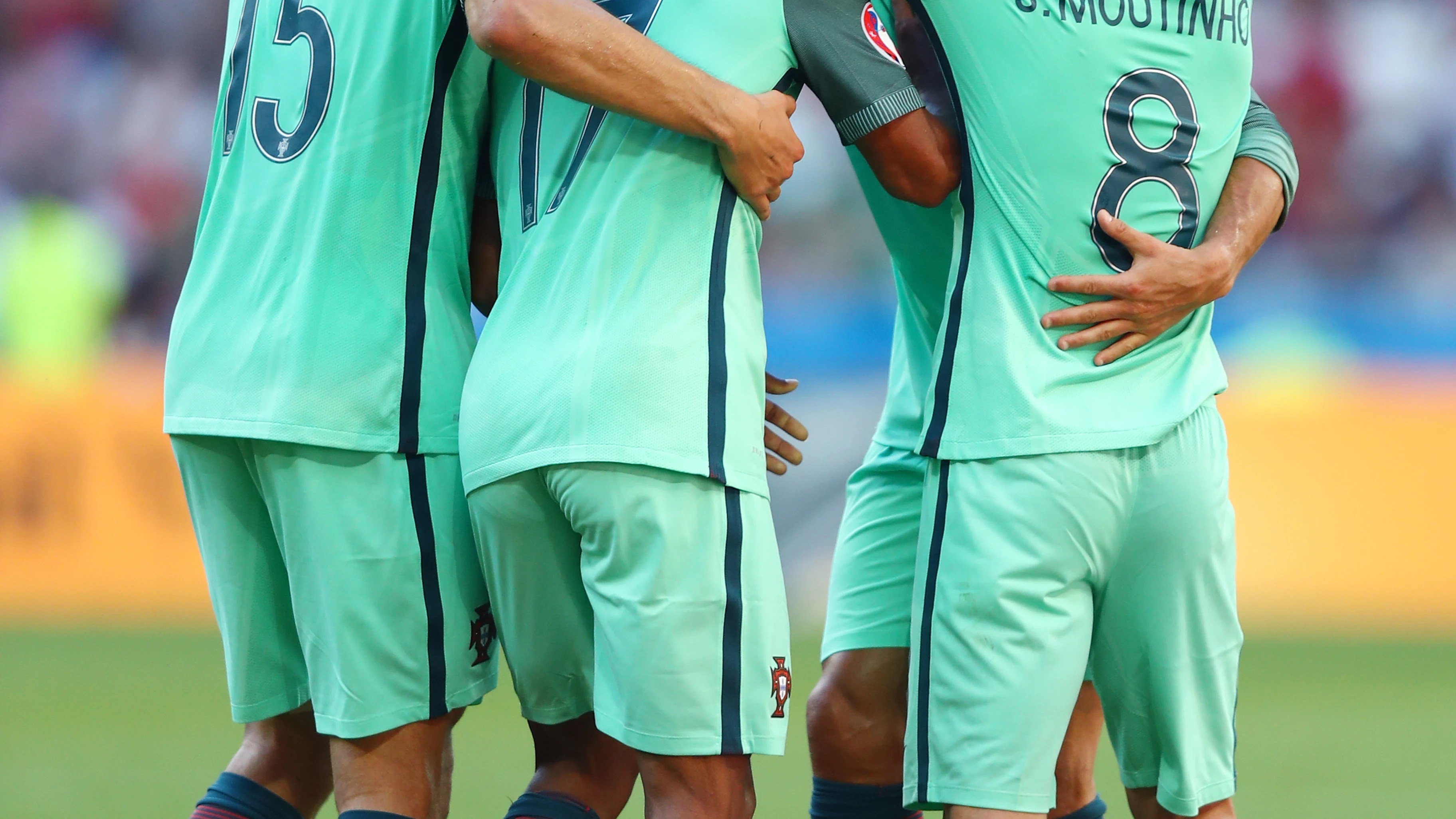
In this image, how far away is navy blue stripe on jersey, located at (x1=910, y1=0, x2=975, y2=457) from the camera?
2678mm

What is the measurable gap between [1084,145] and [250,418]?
1.50m

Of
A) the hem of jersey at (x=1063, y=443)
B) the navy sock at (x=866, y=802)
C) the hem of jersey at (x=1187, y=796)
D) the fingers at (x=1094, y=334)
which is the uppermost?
the fingers at (x=1094, y=334)

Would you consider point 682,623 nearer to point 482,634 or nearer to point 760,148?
point 482,634

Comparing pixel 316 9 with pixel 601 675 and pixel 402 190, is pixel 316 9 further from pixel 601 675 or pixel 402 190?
pixel 601 675

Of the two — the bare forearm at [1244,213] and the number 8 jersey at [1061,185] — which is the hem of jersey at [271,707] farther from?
the bare forearm at [1244,213]

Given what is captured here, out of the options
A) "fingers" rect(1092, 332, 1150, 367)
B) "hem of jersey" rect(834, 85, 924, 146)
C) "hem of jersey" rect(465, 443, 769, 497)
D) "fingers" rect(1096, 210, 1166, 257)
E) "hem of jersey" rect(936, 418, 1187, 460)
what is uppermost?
"hem of jersey" rect(834, 85, 924, 146)

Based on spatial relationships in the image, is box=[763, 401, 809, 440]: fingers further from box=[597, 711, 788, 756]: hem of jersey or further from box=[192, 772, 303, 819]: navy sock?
box=[192, 772, 303, 819]: navy sock

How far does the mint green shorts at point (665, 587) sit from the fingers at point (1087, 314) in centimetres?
58

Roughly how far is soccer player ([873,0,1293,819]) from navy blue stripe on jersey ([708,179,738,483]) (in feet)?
1.36

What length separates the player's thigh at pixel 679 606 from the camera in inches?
96.3

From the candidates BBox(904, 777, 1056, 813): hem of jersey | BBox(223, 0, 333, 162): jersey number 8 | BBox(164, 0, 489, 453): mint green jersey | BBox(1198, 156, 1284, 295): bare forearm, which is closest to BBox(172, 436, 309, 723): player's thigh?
BBox(164, 0, 489, 453): mint green jersey

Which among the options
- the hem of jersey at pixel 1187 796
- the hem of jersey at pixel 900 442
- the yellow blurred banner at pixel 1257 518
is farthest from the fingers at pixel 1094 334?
the yellow blurred banner at pixel 1257 518

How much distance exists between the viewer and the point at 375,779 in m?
2.67

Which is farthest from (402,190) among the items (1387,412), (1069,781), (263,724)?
(1387,412)
